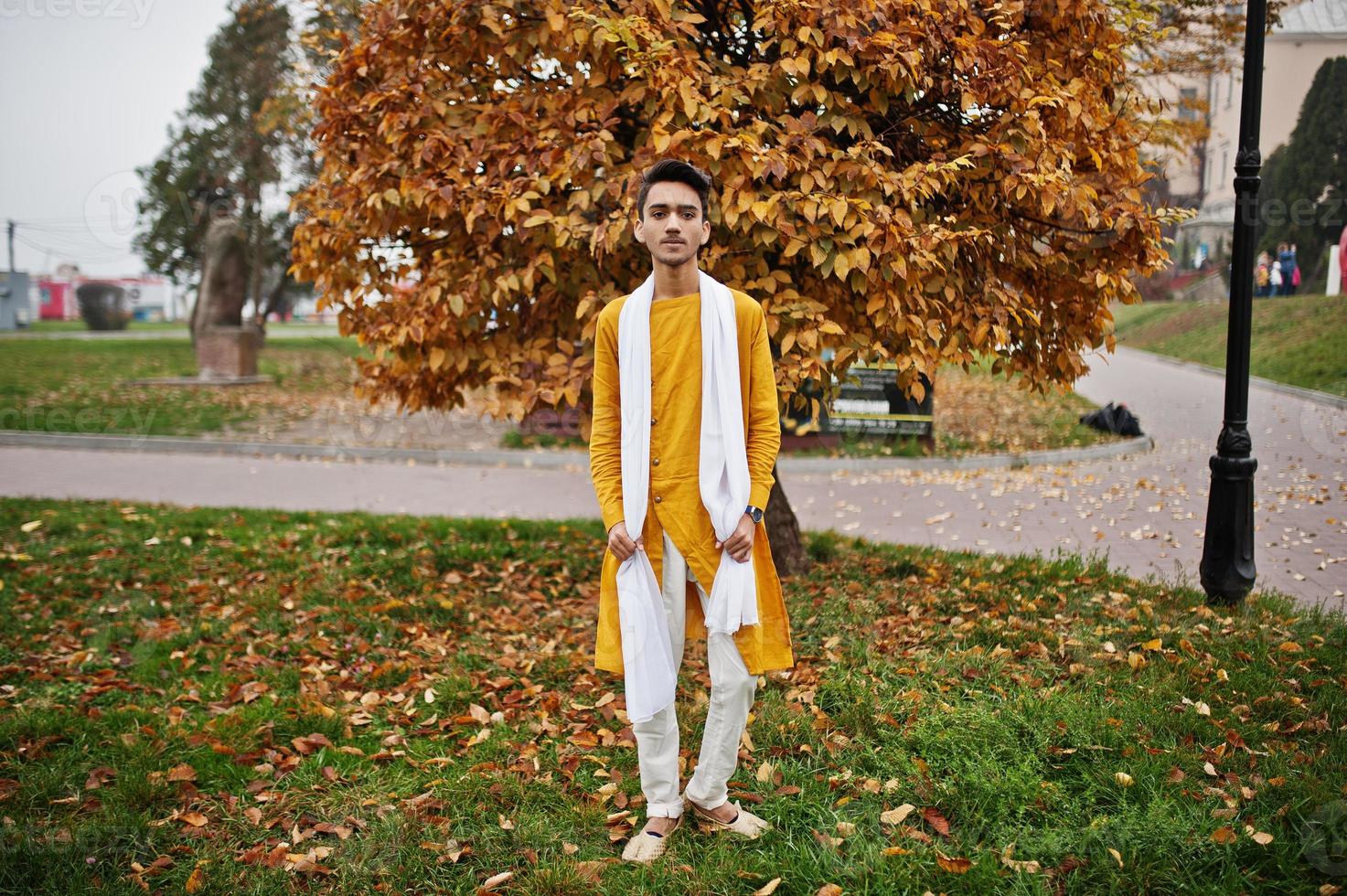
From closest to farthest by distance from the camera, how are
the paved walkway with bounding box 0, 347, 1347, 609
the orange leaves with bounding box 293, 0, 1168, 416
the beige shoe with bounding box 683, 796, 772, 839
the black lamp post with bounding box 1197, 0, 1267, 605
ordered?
1. the beige shoe with bounding box 683, 796, 772, 839
2. the orange leaves with bounding box 293, 0, 1168, 416
3. the black lamp post with bounding box 1197, 0, 1267, 605
4. the paved walkway with bounding box 0, 347, 1347, 609

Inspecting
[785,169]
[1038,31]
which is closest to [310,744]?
[785,169]

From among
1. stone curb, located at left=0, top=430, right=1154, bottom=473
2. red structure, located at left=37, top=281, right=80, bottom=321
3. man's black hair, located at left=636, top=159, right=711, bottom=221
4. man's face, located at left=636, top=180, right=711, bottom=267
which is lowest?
stone curb, located at left=0, top=430, right=1154, bottom=473

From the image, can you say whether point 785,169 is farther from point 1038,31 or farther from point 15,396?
point 15,396

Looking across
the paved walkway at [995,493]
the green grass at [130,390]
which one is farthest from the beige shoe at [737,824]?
the green grass at [130,390]

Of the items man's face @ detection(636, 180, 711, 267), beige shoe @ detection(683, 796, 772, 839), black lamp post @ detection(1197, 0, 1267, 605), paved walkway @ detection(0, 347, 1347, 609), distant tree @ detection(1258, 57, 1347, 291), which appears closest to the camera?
man's face @ detection(636, 180, 711, 267)

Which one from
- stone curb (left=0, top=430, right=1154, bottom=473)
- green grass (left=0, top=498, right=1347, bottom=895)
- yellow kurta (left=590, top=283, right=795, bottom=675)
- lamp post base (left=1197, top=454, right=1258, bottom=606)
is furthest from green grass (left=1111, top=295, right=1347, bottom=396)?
yellow kurta (left=590, top=283, right=795, bottom=675)

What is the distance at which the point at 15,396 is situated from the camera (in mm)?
15773

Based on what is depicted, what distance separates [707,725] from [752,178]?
261 centimetres

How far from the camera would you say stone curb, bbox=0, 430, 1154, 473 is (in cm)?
1160

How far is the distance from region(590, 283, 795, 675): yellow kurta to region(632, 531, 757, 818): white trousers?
0.04 m

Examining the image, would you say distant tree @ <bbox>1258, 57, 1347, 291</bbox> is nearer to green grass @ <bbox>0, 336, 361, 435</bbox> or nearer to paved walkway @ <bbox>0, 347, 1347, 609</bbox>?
paved walkway @ <bbox>0, 347, 1347, 609</bbox>

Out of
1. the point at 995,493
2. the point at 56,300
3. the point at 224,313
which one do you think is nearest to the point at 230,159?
the point at 224,313

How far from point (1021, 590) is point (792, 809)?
2973 millimetres

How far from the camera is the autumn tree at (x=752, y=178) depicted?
441 cm
